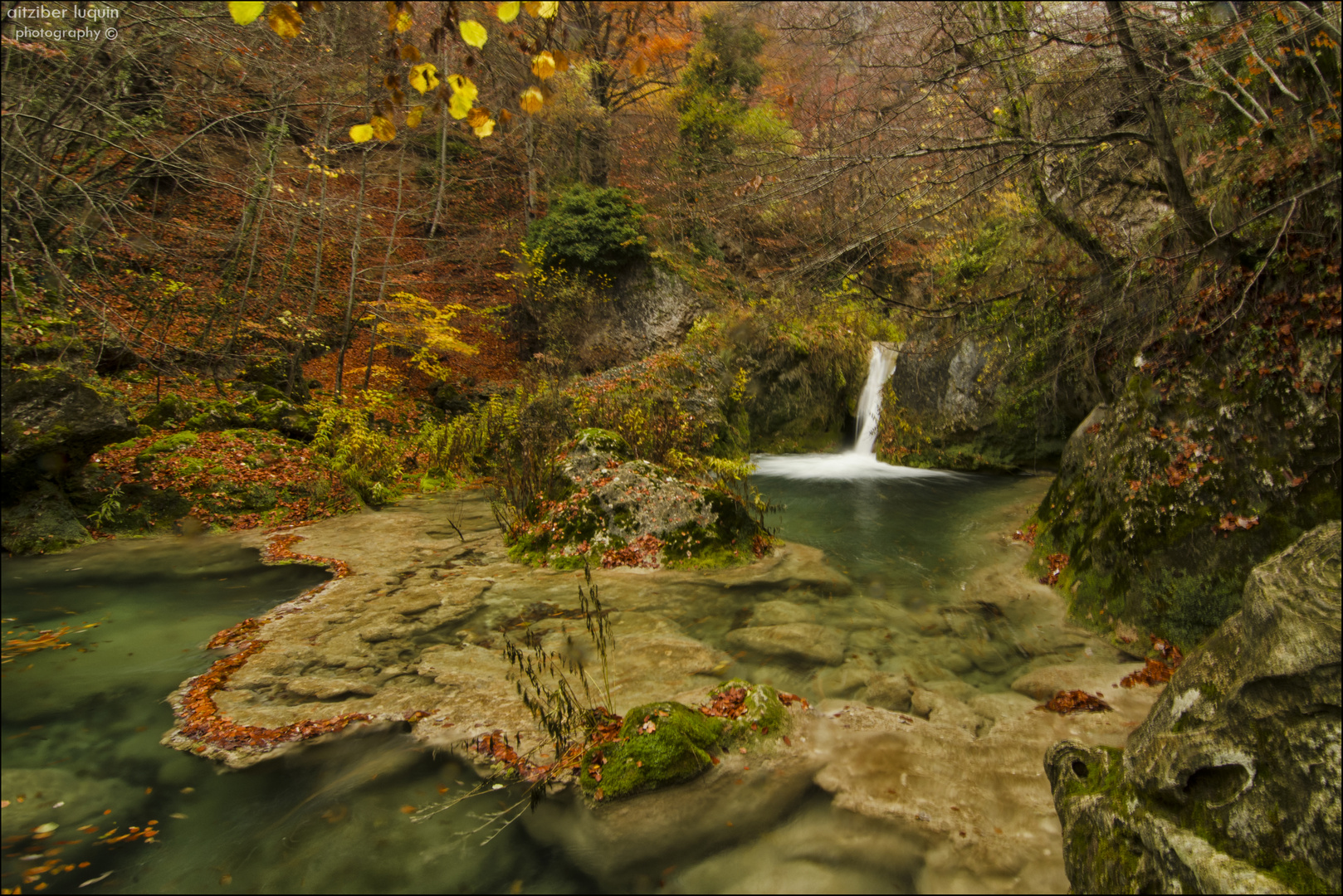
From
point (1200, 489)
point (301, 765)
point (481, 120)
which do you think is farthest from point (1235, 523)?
point (301, 765)

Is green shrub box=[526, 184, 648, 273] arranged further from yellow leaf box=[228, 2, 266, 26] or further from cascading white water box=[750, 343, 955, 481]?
yellow leaf box=[228, 2, 266, 26]

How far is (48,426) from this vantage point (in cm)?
639

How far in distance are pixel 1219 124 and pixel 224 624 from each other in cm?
950

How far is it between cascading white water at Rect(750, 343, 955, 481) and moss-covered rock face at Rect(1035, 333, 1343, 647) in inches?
251

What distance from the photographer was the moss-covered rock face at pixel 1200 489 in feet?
13.1

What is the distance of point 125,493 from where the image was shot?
720 centimetres

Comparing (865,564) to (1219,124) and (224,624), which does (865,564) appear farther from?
(224,624)

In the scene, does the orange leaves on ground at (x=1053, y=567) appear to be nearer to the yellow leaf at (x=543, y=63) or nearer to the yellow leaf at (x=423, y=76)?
the yellow leaf at (x=543, y=63)

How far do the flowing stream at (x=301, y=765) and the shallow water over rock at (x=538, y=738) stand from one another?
1 cm

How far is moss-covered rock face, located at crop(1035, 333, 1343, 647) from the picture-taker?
4000 millimetres

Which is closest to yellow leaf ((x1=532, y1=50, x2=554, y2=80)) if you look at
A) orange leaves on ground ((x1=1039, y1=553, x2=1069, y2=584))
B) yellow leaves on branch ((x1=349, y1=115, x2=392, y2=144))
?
yellow leaves on branch ((x1=349, y1=115, x2=392, y2=144))

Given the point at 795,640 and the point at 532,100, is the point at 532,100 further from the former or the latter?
the point at 795,640

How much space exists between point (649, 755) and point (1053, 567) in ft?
15.6

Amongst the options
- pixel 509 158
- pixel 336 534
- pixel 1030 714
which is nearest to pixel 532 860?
pixel 1030 714
